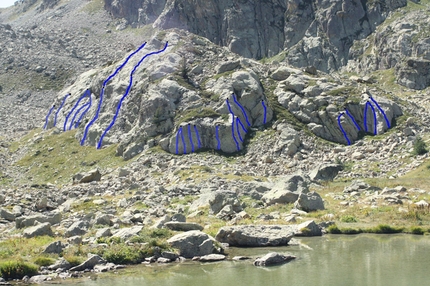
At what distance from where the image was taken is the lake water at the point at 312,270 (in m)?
20.2

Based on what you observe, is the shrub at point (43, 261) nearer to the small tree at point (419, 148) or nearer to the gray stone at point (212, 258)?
the gray stone at point (212, 258)

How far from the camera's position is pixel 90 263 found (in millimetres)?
23891

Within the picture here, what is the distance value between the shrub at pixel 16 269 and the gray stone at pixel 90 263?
175 centimetres

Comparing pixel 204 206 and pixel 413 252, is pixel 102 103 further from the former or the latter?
pixel 413 252

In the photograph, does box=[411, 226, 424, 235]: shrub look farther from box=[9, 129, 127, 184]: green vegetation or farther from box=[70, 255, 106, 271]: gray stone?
box=[9, 129, 127, 184]: green vegetation

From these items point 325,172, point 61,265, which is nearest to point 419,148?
point 325,172

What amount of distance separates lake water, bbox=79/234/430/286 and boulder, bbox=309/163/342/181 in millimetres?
26614

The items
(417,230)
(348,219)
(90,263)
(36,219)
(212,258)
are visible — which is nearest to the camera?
(90,263)

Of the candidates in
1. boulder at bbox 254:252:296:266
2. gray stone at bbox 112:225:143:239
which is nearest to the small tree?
boulder at bbox 254:252:296:266

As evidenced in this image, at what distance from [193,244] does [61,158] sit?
57.7 meters

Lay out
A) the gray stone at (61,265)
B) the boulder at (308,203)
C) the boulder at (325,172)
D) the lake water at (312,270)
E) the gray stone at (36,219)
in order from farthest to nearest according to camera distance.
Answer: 1. the boulder at (325,172)
2. the boulder at (308,203)
3. the gray stone at (36,219)
4. the gray stone at (61,265)
5. the lake water at (312,270)

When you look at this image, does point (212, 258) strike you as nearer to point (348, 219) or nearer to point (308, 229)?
point (308, 229)

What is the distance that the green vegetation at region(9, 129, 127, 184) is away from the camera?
71.4 metres

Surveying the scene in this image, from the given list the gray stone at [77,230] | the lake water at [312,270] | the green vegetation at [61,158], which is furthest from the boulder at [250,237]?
the green vegetation at [61,158]
